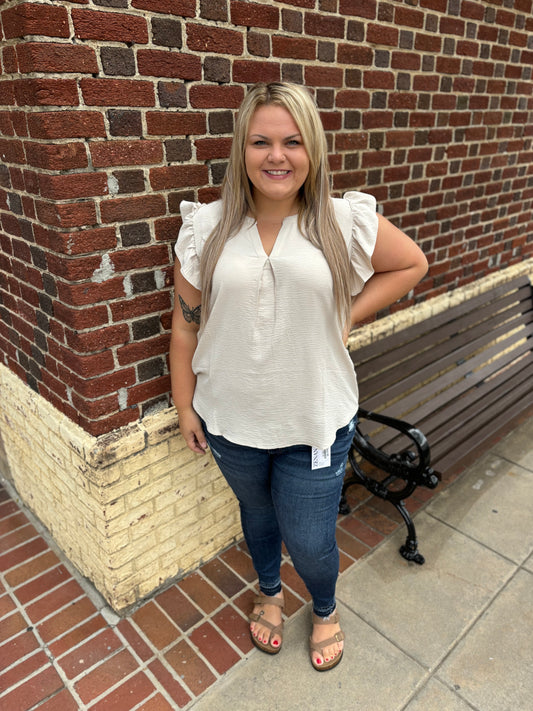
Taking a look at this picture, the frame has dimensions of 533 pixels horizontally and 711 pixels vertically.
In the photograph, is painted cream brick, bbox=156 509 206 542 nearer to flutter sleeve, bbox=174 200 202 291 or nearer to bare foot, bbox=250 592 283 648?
bare foot, bbox=250 592 283 648

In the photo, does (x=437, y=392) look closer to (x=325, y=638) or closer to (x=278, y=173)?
(x=325, y=638)

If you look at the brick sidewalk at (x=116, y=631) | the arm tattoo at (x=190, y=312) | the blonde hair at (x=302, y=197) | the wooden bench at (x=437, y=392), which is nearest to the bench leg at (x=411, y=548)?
the wooden bench at (x=437, y=392)

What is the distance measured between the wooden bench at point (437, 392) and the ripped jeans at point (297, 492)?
0.75 metres

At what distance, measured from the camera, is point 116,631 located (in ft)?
7.63

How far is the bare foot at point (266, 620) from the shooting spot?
2.21 meters

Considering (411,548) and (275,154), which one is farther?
(411,548)

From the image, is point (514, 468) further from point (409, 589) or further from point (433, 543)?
point (409, 589)

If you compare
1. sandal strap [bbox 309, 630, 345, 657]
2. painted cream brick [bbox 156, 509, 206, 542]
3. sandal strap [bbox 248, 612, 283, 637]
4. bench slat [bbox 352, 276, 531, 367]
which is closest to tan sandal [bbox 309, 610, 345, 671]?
sandal strap [bbox 309, 630, 345, 657]

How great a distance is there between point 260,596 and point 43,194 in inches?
74.6

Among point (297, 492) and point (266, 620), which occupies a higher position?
point (297, 492)

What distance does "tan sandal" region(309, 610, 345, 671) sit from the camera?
2127mm

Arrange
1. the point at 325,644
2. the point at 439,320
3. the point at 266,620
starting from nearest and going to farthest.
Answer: the point at 325,644 → the point at 266,620 → the point at 439,320

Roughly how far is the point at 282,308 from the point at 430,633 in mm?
1656

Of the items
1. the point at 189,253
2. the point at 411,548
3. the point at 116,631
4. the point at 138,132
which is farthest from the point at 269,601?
the point at 138,132
